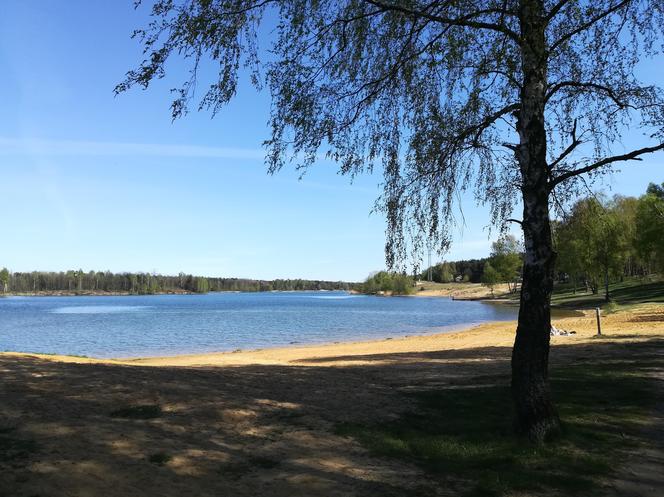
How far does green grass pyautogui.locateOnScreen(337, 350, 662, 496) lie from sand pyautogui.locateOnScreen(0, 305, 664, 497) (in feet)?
1.26

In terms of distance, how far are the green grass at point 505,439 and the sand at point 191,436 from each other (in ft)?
1.26

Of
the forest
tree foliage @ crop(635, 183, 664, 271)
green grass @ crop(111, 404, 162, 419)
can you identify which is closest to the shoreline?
the forest

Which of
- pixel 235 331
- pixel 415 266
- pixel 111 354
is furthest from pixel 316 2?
pixel 235 331

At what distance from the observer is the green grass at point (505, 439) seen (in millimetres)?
5430

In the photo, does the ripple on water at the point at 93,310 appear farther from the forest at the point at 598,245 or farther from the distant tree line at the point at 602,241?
the distant tree line at the point at 602,241

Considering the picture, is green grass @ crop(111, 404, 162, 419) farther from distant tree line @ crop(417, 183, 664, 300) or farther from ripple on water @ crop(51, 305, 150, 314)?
ripple on water @ crop(51, 305, 150, 314)

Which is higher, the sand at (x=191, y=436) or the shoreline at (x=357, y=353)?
the sand at (x=191, y=436)

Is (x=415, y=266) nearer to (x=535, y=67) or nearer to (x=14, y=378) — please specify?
(x=535, y=67)

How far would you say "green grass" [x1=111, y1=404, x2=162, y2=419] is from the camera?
23.0ft

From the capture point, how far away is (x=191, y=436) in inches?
256

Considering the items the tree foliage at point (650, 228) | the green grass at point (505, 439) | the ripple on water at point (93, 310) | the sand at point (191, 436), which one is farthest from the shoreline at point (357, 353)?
the ripple on water at point (93, 310)

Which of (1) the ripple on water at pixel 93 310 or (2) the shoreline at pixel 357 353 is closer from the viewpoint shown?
(2) the shoreline at pixel 357 353

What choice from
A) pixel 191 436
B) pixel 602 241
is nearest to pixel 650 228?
pixel 602 241

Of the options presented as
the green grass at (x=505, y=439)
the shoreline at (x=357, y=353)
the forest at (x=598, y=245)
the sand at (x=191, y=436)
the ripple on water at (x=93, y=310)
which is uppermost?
the forest at (x=598, y=245)
